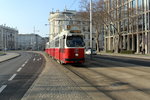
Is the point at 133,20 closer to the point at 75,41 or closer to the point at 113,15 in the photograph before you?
the point at 113,15

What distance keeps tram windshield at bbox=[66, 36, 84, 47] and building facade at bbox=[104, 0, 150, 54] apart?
34383 millimetres

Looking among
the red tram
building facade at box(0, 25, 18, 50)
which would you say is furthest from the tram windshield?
building facade at box(0, 25, 18, 50)

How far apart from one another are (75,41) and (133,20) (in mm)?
36004

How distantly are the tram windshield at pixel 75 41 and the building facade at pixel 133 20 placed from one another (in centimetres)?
3438

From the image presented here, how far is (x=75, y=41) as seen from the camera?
20578 mm

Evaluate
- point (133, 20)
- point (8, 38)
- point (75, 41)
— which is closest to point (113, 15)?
point (133, 20)

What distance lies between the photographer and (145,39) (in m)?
53.3

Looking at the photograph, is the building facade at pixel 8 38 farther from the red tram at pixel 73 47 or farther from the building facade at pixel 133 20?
the red tram at pixel 73 47

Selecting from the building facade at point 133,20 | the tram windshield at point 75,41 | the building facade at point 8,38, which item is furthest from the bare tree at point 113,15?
the building facade at point 8,38

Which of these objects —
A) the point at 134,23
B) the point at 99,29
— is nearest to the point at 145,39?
the point at 134,23

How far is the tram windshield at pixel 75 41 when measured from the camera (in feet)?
66.9

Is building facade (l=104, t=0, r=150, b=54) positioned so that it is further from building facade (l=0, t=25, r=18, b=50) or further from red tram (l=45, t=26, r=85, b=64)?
building facade (l=0, t=25, r=18, b=50)

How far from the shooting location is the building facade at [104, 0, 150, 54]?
173 feet

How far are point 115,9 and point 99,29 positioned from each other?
1689 cm
